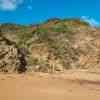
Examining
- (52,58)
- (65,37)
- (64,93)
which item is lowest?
(64,93)

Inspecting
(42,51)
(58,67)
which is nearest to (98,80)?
(58,67)

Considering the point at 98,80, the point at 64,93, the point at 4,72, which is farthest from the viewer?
the point at 4,72

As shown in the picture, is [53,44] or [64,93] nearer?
[64,93]

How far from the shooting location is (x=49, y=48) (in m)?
20.1

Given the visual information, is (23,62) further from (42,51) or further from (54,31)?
(54,31)

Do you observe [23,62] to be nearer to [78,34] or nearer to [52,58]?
[52,58]

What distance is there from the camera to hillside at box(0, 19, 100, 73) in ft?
61.4

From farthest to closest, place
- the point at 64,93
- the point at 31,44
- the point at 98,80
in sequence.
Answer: the point at 31,44 → the point at 98,80 → the point at 64,93

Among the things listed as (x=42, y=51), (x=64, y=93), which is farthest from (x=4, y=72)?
(x=64, y=93)

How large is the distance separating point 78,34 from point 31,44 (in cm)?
312

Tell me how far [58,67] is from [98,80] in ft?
12.9

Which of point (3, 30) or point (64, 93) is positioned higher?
point (3, 30)

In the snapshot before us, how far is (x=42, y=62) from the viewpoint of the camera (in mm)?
19297

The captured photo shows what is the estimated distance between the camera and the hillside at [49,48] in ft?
61.4
